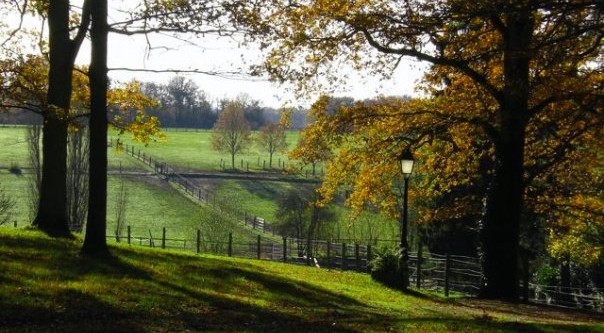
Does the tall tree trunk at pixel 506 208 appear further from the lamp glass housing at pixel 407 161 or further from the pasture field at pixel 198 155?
the pasture field at pixel 198 155

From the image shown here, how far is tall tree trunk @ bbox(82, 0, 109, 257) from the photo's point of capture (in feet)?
39.2

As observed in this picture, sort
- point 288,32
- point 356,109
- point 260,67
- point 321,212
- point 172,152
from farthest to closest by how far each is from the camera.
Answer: point 172,152 → point 321,212 → point 356,109 → point 288,32 → point 260,67

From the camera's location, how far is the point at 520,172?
626 inches

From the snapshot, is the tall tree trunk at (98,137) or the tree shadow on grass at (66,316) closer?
the tree shadow on grass at (66,316)

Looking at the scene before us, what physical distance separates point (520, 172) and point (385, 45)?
14.6ft

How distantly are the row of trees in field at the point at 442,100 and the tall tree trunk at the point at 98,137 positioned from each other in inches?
0.8

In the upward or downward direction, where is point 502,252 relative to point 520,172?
downward

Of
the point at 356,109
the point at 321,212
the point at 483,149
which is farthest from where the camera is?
the point at 321,212

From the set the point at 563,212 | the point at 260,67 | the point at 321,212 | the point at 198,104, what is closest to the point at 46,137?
the point at 260,67

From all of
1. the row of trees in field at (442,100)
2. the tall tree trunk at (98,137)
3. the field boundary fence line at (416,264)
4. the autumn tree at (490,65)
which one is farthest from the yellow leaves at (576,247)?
the tall tree trunk at (98,137)

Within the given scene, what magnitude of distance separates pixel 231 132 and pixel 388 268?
8362 cm

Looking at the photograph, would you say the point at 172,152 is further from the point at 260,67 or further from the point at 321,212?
the point at 260,67

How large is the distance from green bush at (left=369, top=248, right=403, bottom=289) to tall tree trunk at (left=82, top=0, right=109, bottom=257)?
7.78 m

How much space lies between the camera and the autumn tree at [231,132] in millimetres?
99312
